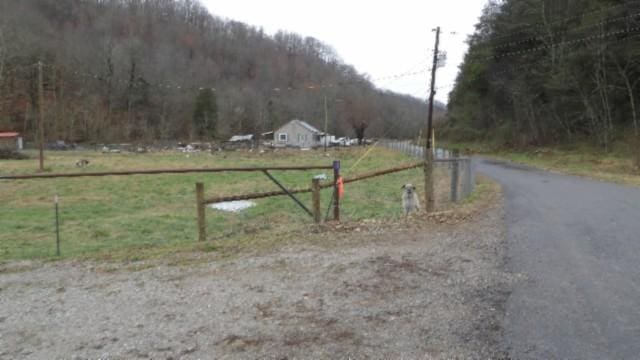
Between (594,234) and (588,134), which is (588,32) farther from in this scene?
(594,234)

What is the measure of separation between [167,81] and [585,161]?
93452mm

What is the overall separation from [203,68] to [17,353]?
124 m

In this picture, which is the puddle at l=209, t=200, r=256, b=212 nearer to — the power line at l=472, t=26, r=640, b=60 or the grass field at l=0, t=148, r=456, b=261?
the grass field at l=0, t=148, r=456, b=261

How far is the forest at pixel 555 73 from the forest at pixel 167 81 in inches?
1117

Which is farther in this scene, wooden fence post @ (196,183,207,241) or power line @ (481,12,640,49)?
power line @ (481,12,640,49)

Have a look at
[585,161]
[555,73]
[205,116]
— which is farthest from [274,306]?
[205,116]

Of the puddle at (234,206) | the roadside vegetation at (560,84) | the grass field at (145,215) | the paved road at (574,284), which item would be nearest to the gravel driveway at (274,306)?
the paved road at (574,284)

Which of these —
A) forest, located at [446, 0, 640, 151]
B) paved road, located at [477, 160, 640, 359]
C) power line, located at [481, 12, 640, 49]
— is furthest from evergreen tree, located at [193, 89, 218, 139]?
paved road, located at [477, 160, 640, 359]

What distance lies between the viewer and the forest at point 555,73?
1329 inches

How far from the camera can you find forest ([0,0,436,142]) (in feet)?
295

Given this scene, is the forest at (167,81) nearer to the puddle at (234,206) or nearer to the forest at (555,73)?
the forest at (555,73)

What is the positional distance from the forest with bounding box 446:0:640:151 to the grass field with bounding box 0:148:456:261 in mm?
18941

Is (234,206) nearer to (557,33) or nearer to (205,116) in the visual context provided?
(557,33)

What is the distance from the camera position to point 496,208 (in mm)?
12023
